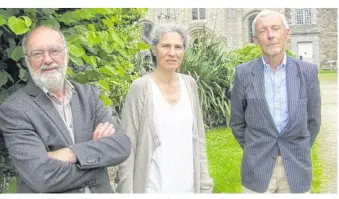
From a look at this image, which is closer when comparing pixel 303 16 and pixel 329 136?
pixel 303 16

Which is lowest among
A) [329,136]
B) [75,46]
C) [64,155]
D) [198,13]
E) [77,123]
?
[329,136]

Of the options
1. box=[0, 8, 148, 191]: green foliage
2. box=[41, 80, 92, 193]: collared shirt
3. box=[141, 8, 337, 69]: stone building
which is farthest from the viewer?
box=[141, 8, 337, 69]: stone building

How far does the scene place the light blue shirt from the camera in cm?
219

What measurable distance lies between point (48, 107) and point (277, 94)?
926 mm

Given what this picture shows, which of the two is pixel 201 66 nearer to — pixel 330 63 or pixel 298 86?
pixel 330 63

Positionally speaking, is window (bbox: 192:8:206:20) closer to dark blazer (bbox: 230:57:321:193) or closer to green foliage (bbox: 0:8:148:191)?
green foliage (bbox: 0:8:148:191)

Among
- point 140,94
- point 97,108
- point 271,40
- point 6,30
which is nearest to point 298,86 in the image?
point 271,40

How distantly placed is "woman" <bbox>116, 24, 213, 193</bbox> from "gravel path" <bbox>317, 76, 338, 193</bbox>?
0.79 m

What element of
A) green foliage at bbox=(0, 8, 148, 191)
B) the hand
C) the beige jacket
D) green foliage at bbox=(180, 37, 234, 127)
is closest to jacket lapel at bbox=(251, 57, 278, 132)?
the beige jacket

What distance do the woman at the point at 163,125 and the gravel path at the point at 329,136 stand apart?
2.58 feet

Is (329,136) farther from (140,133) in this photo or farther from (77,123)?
(77,123)

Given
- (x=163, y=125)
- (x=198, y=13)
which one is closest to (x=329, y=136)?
(x=198, y=13)

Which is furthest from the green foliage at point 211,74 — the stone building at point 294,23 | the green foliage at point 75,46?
the green foliage at point 75,46

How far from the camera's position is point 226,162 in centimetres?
313
